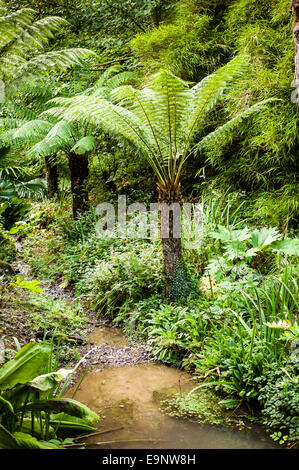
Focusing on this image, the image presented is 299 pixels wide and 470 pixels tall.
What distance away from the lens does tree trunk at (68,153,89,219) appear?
5594 millimetres

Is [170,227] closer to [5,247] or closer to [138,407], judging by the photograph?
[138,407]

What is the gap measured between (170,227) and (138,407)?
160 cm

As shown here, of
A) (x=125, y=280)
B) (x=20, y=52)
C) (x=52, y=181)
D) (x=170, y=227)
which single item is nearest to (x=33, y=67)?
(x=20, y=52)

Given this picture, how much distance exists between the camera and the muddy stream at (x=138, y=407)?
184cm

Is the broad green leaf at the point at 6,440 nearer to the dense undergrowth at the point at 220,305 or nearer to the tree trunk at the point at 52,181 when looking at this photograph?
the dense undergrowth at the point at 220,305

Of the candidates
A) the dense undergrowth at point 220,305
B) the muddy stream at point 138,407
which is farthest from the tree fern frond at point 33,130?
the muddy stream at point 138,407

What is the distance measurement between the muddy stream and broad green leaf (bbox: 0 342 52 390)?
510mm

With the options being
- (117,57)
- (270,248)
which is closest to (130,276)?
(270,248)

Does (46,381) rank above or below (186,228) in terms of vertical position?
below

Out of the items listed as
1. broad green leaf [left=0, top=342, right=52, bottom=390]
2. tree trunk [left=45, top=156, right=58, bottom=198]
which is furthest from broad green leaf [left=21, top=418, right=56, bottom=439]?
tree trunk [left=45, top=156, right=58, bottom=198]

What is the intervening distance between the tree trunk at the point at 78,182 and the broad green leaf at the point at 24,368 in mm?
4071

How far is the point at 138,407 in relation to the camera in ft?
7.20

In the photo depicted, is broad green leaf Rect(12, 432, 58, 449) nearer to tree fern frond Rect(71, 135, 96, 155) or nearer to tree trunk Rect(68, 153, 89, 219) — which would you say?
tree fern frond Rect(71, 135, 96, 155)

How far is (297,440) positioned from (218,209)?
2622 millimetres
